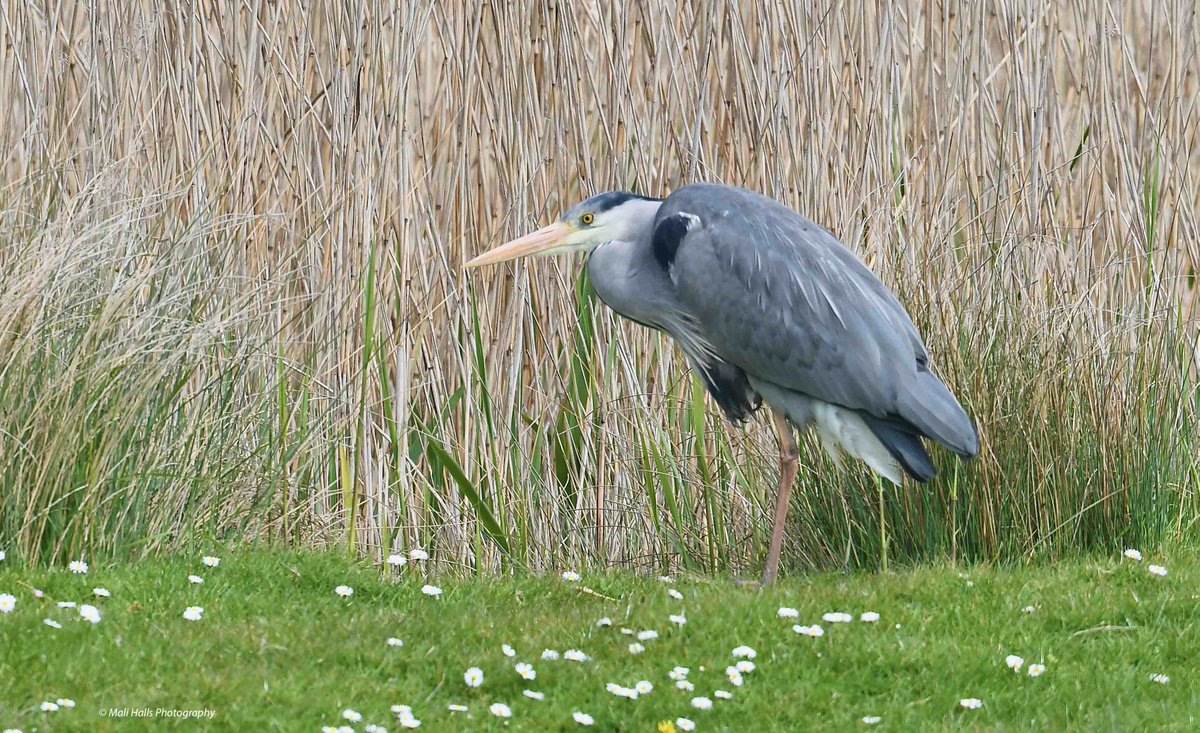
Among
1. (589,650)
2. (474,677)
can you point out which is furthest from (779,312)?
(474,677)

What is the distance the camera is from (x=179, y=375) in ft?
15.0

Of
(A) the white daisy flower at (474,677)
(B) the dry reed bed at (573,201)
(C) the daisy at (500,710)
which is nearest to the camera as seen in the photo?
(C) the daisy at (500,710)

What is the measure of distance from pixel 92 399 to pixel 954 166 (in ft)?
10.7

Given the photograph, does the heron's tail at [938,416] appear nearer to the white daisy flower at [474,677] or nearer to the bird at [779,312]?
the bird at [779,312]

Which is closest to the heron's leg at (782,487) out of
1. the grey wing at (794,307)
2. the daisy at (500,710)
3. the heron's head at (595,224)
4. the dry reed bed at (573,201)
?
the grey wing at (794,307)

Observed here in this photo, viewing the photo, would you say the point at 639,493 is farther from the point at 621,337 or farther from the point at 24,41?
the point at 24,41

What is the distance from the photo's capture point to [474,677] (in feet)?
10.9

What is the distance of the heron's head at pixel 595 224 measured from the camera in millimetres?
4836

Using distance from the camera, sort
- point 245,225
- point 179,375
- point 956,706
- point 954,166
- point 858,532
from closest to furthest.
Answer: point 956,706 → point 179,375 → point 858,532 → point 245,225 → point 954,166

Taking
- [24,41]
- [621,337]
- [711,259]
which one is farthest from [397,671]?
[24,41]

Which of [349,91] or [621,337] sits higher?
[349,91]

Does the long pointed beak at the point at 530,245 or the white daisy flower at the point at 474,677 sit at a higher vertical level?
the long pointed beak at the point at 530,245

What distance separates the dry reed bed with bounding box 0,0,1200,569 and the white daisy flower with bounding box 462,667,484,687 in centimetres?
172

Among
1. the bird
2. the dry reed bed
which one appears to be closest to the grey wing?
the bird
